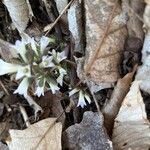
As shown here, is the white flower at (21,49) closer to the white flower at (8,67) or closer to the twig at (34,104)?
the white flower at (8,67)

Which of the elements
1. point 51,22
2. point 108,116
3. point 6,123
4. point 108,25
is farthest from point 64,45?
point 6,123

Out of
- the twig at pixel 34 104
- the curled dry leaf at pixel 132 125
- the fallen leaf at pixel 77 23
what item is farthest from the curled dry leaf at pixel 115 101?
the twig at pixel 34 104

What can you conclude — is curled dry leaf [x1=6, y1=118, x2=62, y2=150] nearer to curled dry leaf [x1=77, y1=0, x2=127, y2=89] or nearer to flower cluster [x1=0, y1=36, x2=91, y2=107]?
flower cluster [x1=0, y1=36, x2=91, y2=107]

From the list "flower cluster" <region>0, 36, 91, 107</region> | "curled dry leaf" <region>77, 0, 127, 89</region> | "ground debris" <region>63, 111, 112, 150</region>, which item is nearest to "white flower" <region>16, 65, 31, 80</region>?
"flower cluster" <region>0, 36, 91, 107</region>

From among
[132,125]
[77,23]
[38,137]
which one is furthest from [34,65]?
[132,125]

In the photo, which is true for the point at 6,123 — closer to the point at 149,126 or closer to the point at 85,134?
the point at 85,134

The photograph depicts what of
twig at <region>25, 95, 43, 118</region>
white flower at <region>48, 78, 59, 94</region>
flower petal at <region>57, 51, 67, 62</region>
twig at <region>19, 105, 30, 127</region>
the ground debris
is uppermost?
flower petal at <region>57, 51, 67, 62</region>

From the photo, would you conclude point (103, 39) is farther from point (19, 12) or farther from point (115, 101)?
point (19, 12)
